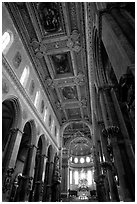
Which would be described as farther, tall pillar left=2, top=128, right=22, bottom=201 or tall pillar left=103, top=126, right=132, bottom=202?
tall pillar left=2, top=128, right=22, bottom=201

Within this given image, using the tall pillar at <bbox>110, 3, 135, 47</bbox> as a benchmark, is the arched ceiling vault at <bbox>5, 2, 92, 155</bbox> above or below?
above

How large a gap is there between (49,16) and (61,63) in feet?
14.3

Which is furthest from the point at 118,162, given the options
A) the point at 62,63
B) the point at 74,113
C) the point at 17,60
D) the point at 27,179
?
the point at 74,113

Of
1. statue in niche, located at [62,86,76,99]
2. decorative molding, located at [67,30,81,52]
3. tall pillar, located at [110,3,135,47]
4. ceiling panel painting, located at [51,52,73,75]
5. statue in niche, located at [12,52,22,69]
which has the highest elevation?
decorative molding, located at [67,30,81,52]

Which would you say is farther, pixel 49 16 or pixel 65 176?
pixel 65 176

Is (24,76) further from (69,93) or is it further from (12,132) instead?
(69,93)

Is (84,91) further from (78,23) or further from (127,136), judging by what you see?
(127,136)

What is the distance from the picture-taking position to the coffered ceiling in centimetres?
969

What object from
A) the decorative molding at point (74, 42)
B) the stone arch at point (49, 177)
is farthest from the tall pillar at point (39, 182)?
the decorative molding at point (74, 42)

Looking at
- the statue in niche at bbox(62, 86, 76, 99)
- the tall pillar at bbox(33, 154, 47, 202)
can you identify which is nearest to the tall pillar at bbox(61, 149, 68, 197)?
the tall pillar at bbox(33, 154, 47, 202)

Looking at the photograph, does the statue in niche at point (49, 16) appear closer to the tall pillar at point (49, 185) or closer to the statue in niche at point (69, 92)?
the statue in niche at point (69, 92)

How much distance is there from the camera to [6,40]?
9.16m

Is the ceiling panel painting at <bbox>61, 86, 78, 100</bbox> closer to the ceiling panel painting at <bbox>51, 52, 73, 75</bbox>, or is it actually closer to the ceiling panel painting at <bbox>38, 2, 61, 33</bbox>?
the ceiling panel painting at <bbox>51, 52, 73, 75</bbox>

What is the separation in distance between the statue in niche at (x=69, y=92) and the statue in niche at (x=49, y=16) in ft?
22.7
